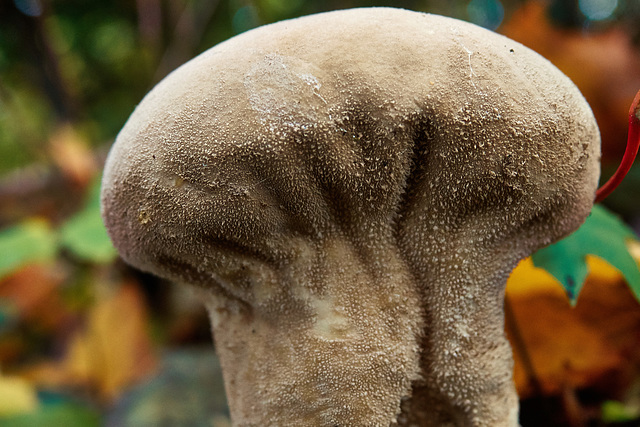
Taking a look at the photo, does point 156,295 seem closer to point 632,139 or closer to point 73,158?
point 73,158

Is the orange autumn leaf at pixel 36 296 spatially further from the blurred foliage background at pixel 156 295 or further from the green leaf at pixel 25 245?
the green leaf at pixel 25 245

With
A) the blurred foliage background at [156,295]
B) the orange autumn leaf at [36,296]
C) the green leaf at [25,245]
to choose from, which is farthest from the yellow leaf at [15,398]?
the orange autumn leaf at [36,296]

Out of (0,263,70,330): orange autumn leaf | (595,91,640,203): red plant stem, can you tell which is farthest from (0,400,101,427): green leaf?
(595,91,640,203): red plant stem

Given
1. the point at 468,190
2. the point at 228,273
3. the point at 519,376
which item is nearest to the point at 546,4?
A: the point at 519,376

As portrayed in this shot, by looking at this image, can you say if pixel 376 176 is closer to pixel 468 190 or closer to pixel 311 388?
pixel 468 190

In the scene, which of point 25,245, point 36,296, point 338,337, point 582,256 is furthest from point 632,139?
point 36,296

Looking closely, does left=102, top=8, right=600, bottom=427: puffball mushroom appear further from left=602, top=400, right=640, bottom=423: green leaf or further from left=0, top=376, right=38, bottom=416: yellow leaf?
left=0, top=376, right=38, bottom=416: yellow leaf
